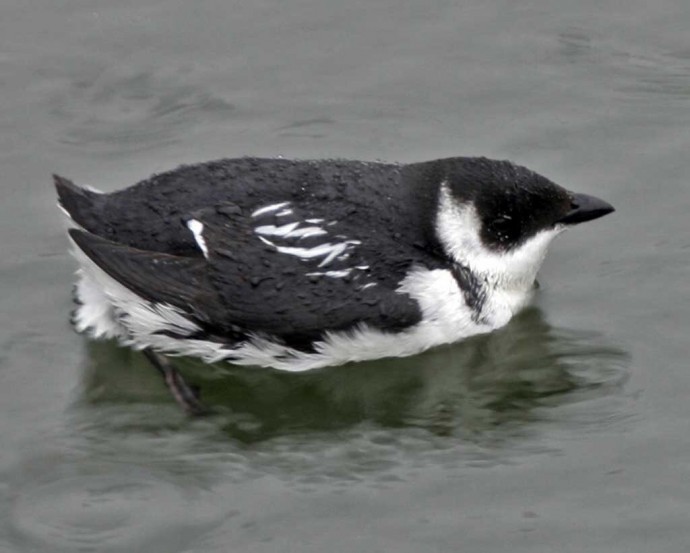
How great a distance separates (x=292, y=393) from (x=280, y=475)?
2.45ft

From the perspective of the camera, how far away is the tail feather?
25.8 ft

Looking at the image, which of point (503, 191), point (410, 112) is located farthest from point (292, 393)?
point (410, 112)

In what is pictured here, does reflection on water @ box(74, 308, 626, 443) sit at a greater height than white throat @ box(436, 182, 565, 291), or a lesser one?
lesser

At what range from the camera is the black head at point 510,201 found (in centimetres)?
799

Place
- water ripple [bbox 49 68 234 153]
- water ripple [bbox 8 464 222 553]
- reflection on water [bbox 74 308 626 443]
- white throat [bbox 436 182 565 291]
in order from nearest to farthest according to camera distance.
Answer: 1. water ripple [bbox 8 464 222 553]
2. reflection on water [bbox 74 308 626 443]
3. white throat [bbox 436 182 565 291]
4. water ripple [bbox 49 68 234 153]

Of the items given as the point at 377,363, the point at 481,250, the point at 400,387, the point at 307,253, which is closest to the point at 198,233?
the point at 307,253

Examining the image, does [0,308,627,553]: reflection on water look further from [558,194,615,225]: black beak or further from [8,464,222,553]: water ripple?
[558,194,615,225]: black beak

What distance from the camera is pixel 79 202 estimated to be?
791cm

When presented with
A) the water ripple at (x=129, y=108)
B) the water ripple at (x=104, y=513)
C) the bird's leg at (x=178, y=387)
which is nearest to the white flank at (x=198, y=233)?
the bird's leg at (x=178, y=387)

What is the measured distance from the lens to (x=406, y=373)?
8.16m

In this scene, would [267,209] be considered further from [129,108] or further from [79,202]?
[129,108]

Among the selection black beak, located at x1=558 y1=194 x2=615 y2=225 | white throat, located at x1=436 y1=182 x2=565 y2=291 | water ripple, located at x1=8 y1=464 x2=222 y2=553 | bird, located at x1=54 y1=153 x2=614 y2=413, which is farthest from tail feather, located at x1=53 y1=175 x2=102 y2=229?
black beak, located at x1=558 y1=194 x2=615 y2=225

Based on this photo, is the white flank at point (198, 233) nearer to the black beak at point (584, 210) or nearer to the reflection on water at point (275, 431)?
the reflection on water at point (275, 431)

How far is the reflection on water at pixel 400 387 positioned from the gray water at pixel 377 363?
1cm
